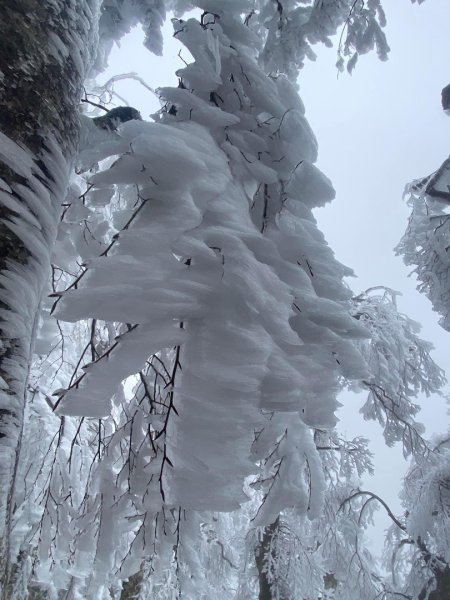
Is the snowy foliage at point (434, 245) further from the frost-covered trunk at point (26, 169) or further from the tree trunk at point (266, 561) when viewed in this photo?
the frost-covered trunk at point (26, 169)

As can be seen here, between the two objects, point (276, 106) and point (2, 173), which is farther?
point (276, 106)

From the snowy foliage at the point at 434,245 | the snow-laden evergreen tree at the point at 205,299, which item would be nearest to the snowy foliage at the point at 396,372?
the snowy foliage at the point at 434,245

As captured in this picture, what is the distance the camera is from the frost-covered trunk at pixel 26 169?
27.3 inches

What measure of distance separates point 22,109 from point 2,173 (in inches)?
7.3

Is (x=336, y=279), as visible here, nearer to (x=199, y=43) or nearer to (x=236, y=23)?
(x=199, y=43)

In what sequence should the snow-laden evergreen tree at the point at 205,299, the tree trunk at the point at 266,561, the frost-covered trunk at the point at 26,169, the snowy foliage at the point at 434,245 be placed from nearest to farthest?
the frost-covered trunk at the point at 26,169 < the snow-laden evergreen tree at the point at 205,299 < the snowy foliage at the point at 434,245 < the tree trunk at the point at 266,561

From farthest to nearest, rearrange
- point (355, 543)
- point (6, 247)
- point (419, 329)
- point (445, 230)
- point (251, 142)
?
point (419, 329) < point (355, 543) < point (445, 230) < point (251, 142) < point (6, 247)

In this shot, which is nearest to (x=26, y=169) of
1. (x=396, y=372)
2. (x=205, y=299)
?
(x=205, y=299)

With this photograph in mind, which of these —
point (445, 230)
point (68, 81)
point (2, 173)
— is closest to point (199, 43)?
point (68, 81)

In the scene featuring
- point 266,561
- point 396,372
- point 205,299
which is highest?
point 396,372

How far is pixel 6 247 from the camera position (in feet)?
2.38

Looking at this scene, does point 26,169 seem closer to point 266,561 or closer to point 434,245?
point 434,245

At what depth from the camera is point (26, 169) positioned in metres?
0.82

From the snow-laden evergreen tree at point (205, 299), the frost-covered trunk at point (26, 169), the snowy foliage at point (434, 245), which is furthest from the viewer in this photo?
the snowy foliage at point (434, 245)
